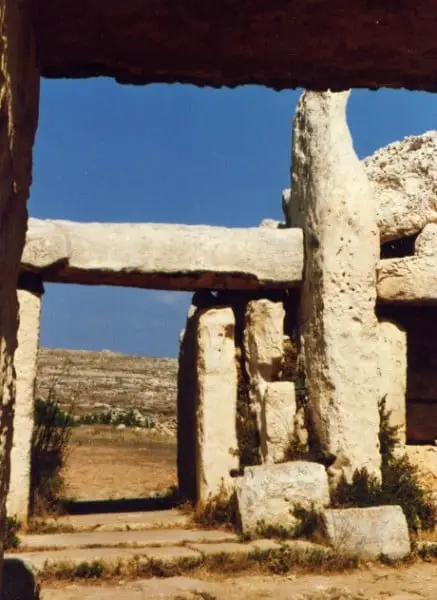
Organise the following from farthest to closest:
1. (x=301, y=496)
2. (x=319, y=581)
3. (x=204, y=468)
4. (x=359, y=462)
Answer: (x=204, y=468) < (x=359, y=462) < (x=301, y=496) < (x=319, y=581)

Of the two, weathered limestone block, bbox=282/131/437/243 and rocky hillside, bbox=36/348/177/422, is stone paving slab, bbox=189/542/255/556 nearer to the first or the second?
weathered limestone block, bbox=282/131/437/243

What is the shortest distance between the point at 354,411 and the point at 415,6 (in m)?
5.67

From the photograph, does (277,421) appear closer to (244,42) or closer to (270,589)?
(270,589)

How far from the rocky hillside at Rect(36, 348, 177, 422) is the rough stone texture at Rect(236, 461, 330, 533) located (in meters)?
9.37

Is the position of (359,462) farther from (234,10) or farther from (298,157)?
(234,10)

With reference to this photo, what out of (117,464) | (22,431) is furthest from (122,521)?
(117,464)

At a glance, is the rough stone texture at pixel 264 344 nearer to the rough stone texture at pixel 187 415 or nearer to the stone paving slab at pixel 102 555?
the rough stone texture at pixel 187 415

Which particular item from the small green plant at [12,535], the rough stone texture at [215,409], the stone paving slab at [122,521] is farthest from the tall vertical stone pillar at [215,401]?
the small green plant at [12,535]

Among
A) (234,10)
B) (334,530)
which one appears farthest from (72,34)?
(334,530)

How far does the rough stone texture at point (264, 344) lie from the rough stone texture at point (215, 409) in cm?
25

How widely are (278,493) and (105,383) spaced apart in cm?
1163

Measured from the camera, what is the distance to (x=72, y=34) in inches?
87.6

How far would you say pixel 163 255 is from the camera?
25.1 ft

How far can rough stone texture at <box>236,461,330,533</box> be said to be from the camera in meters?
6.80
